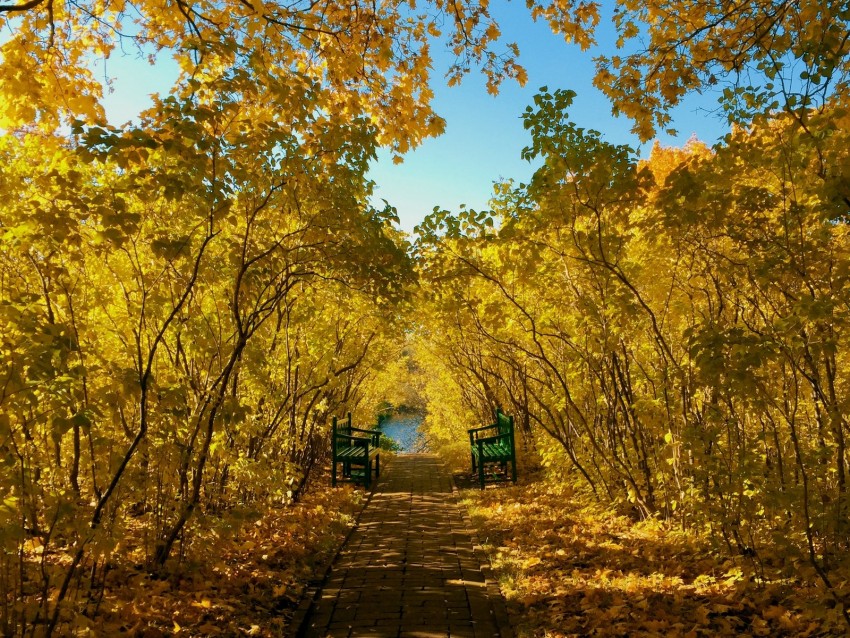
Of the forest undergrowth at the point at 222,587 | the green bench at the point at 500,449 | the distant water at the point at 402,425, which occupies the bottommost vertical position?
the forest undergrowth at the point at 222,587

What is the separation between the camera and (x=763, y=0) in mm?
3424

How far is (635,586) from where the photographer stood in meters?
4.05

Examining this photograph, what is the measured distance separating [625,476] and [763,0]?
4670 mm

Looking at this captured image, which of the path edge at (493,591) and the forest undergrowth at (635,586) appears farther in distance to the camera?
the path edge at (493,591)

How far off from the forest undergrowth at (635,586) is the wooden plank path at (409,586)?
0.24 meters

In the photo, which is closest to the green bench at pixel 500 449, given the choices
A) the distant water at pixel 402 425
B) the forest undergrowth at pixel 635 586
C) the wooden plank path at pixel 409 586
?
the wooden plank path at pixel 409 586

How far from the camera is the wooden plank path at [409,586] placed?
3650mm

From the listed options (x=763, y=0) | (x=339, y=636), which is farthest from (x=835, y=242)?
(x=339, y=636)

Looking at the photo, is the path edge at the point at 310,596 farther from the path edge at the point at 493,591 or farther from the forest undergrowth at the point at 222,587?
the path edge at the point at 493,591

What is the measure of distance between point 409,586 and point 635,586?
1789 mm

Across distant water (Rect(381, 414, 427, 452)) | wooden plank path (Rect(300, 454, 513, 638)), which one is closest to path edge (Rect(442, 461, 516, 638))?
wooden plank path (Rect(300, 454, 513, 638))

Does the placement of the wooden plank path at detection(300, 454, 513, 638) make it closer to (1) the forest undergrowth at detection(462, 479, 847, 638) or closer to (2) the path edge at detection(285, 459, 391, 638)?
(2) the path edge at detection(285, 459, 391, 638)

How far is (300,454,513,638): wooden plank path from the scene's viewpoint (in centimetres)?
365

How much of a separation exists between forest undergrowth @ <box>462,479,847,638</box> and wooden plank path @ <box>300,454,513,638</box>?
236 mm
